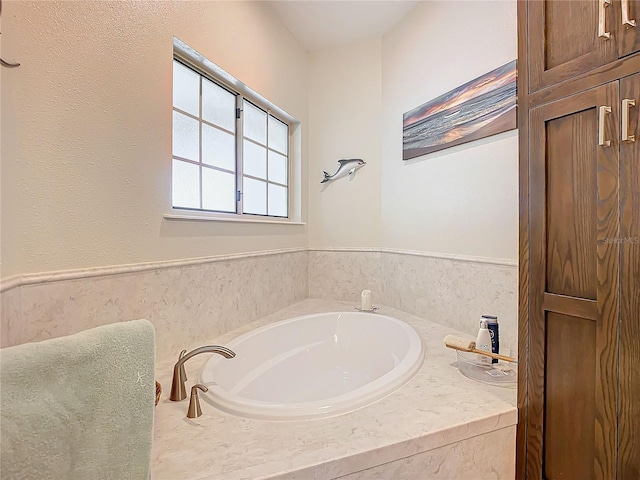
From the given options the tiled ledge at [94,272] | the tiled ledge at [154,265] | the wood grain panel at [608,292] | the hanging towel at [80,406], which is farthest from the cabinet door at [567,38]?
the tiled ledge at [94,272]

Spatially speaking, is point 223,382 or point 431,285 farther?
point 431,285

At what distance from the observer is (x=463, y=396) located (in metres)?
1.22

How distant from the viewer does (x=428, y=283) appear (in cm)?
227

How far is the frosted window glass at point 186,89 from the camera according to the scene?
5.83 ft

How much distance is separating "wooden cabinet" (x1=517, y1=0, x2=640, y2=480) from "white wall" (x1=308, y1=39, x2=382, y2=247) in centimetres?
174

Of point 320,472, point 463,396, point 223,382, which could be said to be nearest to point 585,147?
point 463,396

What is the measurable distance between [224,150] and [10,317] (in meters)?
1.51

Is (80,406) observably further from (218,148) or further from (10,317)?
(218,148)

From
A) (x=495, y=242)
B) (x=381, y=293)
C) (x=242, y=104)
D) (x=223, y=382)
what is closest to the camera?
(x=223, y=382)

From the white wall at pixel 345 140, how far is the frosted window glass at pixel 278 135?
0.24 meters

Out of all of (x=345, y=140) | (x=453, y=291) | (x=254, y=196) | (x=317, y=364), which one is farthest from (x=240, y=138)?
(x=453, y=291)

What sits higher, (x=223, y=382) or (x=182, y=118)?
(x=182, y=118)

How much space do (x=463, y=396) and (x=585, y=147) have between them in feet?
3.03

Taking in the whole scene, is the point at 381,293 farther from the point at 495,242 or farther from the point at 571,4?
the point at 571,4
